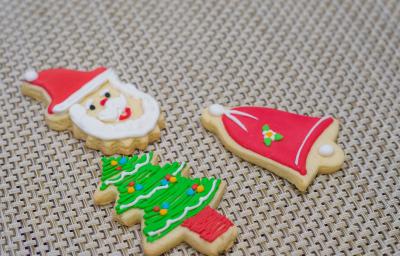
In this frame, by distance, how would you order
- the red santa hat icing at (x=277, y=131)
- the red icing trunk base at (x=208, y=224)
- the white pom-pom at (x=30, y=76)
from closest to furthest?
the red icing trunk base at (x=208, y=224) → the red santa hat icing at (x=277, y=131) → the white pom-pom at (x=30, y=76)

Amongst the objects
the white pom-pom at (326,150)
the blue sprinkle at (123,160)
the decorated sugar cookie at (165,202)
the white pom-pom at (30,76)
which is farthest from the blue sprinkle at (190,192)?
the white pom-pom at (30,76)

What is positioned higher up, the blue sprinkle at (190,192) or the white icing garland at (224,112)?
the white icing garland at (224,112)

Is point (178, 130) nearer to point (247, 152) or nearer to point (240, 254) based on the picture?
point (247, 152)

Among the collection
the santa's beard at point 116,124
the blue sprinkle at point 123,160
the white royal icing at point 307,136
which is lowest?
the blue sprinkle at point 123,160

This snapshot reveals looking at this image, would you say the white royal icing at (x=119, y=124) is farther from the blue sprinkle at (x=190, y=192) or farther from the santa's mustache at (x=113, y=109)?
the blue sprinkle at (x=190, y=192)

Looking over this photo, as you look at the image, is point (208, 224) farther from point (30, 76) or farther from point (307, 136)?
point (30, 76)

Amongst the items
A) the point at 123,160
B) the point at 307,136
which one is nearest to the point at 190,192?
A: the point at 123,160

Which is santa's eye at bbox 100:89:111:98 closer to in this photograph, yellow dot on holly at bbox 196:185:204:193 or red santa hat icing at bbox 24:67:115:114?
red santa hat icing at bbox 24:67:115:114
